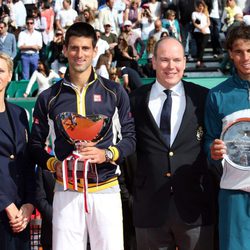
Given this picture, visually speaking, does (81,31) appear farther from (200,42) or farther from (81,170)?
(200,42)

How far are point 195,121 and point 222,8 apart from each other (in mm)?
14211

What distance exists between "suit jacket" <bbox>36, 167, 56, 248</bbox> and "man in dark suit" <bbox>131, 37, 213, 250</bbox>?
2.48 ft

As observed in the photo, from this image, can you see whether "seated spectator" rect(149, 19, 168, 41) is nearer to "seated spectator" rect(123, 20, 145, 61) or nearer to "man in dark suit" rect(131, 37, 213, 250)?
"seated spectator" rect(123, 20, 145, 61)

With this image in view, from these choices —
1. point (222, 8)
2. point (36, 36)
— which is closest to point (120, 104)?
point (36, 36)

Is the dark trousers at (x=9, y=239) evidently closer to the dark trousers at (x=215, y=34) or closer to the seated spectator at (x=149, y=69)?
the seated spectator at (x=149, y=69)

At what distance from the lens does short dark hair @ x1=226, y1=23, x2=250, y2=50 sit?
170 inches

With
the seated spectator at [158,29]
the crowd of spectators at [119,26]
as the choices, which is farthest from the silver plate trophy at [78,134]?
the seated spectator at [158,29]

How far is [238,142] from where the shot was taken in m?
4.13

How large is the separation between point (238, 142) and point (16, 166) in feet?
5.31

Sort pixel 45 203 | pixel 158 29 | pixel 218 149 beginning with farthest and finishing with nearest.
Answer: pixel 158 29 → pixel 45 203 → pixel 218 149

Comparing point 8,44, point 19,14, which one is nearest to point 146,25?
point 8,44

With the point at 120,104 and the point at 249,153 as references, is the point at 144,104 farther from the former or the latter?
the point at 249,153

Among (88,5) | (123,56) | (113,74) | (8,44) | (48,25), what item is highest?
(88,5)

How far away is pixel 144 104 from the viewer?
4730 millimetres
